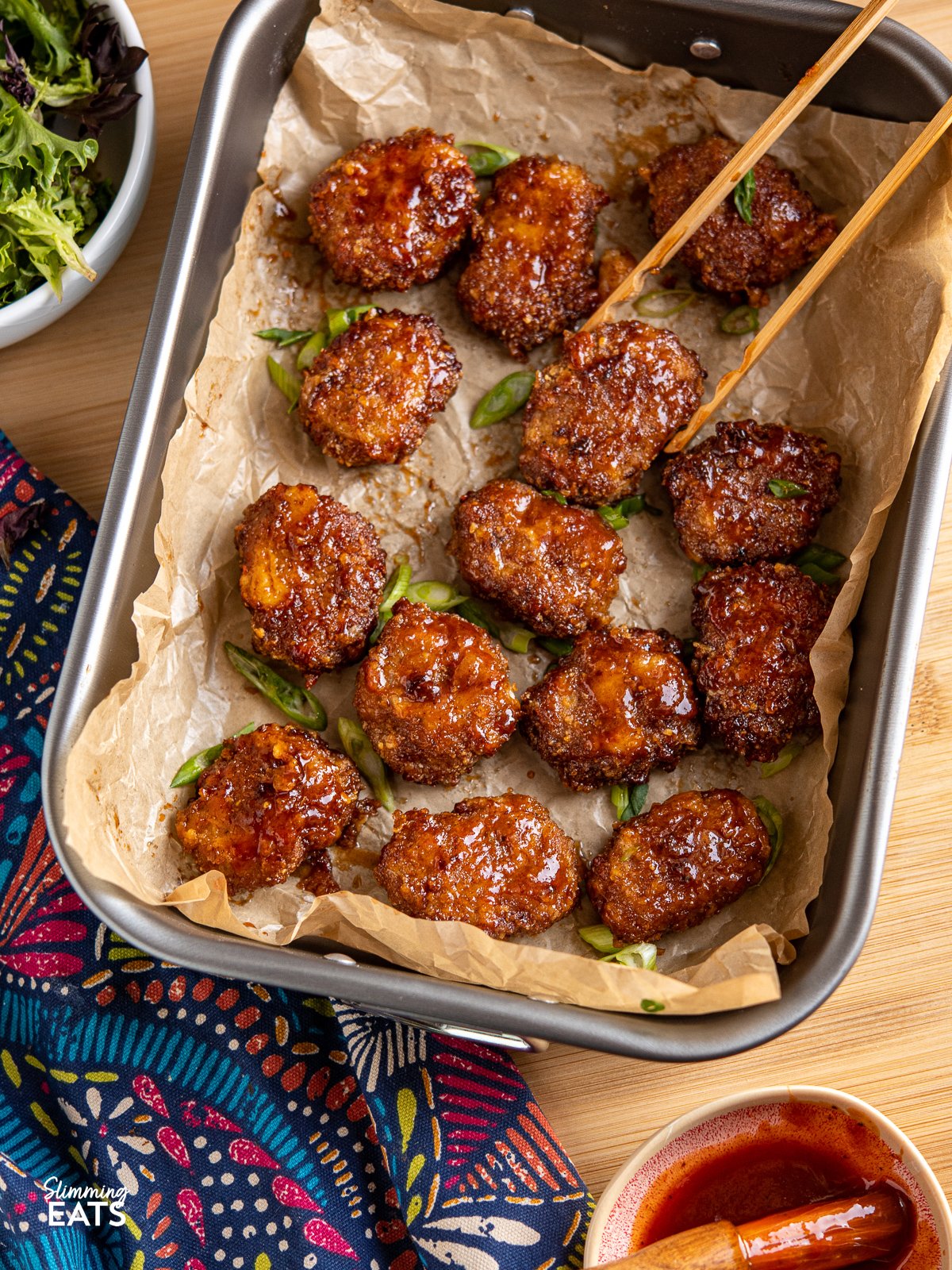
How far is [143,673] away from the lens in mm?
3080

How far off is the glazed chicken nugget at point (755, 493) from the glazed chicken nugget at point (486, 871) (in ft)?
2.96

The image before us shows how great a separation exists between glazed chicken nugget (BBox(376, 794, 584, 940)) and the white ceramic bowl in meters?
1.80

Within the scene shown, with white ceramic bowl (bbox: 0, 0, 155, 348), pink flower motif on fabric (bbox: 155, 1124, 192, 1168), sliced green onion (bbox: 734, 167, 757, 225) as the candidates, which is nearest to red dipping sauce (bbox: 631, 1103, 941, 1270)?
pink flower motif on fabric (bbox: 155, 1124, 192, 1168)

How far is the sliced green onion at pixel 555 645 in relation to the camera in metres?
3.35

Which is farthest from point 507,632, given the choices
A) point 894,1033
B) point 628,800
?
point 894,1033

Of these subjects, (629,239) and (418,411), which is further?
(629,239)

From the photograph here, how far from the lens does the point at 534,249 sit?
11.1 feet

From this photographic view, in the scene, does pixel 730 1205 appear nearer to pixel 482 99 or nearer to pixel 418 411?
pixel 418 411

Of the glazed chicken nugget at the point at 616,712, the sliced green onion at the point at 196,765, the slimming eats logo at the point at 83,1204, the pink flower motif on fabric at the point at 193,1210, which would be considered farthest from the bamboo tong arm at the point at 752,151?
the slimming eats logo at the point at 83,1204

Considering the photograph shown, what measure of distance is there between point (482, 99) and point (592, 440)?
1085 millimetres

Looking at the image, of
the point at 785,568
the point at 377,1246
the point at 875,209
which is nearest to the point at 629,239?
the point at 875,209

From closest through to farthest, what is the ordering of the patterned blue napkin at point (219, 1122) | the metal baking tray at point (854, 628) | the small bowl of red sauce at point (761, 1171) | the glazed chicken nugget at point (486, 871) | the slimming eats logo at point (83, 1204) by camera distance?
the metal baking tray at point (854, 628) < the small bowl of red sauce at point (761, 1171) < the glazed chicken nugget at point (486, 871) < the patterned blue napkin at point (219, 1122) < the slimming eats logo at point (83, 1204)

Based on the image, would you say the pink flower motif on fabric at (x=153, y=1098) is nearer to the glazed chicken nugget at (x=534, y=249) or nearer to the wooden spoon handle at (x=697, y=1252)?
the wooden spoon handle at (x=697, y=1252)

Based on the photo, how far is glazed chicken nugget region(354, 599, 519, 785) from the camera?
124 inches
